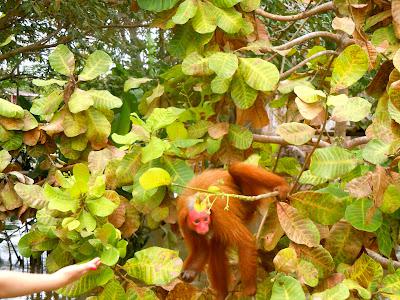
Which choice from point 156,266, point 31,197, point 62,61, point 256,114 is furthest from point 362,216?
point 62,61

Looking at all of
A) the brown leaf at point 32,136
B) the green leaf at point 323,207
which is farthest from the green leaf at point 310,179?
the brown leaf at point 32,136

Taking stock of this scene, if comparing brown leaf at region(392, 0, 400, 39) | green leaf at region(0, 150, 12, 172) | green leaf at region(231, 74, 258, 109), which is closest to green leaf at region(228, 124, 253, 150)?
green leaf at region(231, 74, 258, 109)

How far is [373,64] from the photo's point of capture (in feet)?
7.55

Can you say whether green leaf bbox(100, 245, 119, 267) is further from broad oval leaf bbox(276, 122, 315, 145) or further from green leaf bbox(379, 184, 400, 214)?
green leaf bbox(379, 184, 400, 214)

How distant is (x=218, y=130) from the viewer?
2641 millimetres

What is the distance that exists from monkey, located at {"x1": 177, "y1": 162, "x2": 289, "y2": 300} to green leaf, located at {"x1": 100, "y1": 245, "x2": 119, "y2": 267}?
263 mm

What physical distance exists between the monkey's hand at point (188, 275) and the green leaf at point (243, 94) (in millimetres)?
630

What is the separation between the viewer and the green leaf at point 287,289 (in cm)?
192

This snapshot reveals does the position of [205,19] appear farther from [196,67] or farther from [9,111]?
[9,111]

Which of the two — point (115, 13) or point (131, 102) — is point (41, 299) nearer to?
point (131, 102)

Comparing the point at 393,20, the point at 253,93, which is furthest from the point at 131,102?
the point at 393,20

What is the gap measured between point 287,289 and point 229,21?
1.14 m

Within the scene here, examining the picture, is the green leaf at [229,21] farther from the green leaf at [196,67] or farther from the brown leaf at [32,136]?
the brown leaf at [32,136]

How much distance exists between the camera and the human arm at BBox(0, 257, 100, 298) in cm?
139
